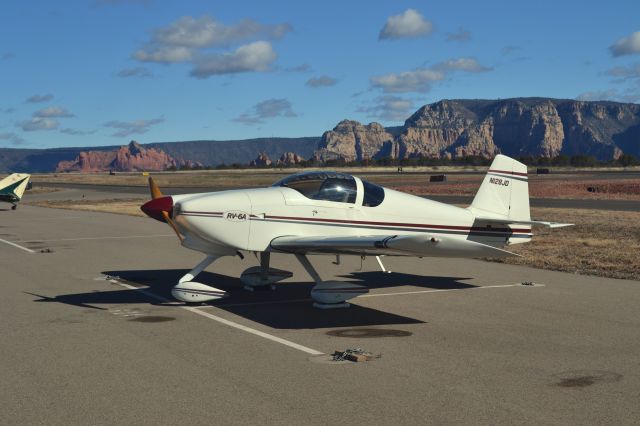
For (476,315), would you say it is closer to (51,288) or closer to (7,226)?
(51,288)

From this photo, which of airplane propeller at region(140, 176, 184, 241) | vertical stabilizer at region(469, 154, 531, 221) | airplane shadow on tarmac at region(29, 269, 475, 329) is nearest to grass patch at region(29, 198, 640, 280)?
vertical stabilizer at region(469, 154, 531, 221)

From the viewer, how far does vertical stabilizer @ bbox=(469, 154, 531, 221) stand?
13.3m

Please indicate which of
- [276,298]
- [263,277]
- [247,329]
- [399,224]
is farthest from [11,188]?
[247,329]

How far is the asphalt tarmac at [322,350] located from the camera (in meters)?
6.07

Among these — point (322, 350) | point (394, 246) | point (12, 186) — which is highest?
point (12, 186)

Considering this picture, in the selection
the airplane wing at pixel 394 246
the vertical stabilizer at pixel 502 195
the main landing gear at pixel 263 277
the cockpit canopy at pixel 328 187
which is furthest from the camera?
the vertical stabilizer at pixel 502 195

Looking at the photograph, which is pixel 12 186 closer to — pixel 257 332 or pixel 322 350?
pixel 257 332

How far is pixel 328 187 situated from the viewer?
11.8m

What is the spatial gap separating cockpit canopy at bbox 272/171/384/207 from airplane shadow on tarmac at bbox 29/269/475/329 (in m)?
1.74

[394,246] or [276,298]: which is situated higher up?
[394,246]

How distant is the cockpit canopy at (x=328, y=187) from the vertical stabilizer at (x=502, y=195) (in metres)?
2.34

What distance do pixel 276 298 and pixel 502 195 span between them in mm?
4673

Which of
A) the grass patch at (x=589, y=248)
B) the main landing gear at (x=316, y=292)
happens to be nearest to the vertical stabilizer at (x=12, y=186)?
the grass patch at (x=589, y=248)

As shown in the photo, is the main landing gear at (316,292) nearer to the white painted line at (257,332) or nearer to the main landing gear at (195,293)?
the main landing gear at (195,293)
